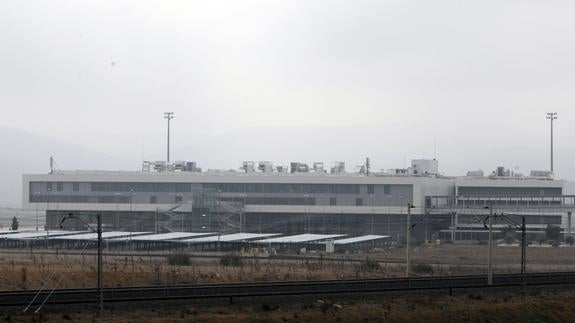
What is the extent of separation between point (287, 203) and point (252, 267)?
52712 mm

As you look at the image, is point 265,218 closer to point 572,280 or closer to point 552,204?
point 552,204

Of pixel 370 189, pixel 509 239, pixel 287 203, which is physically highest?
A: pixel 370 189

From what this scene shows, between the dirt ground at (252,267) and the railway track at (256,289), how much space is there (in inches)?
328

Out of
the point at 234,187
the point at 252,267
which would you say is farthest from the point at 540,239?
the point at 252,267

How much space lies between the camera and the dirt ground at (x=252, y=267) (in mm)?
69000

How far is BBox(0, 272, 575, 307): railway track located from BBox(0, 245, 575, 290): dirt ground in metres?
8.33

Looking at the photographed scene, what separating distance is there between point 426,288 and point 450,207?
74408mm

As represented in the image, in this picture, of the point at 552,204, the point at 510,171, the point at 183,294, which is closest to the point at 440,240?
the point at 552,204

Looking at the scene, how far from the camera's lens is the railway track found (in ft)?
173

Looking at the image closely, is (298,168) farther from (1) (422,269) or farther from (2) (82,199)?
(1) (422,269)

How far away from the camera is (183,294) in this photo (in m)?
56.6

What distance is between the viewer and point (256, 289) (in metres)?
60.2

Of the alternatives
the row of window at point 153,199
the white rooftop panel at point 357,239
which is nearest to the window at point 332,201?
the row of window at point 153,199

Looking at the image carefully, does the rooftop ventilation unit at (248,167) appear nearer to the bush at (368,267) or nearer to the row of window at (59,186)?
the row of window at (59,186)
